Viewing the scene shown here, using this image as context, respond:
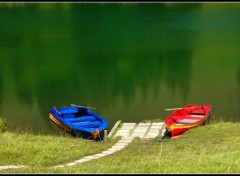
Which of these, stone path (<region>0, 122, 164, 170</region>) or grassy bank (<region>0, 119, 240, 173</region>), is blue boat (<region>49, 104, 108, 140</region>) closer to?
stone path (<region>0, 122, 164, 170</region>)

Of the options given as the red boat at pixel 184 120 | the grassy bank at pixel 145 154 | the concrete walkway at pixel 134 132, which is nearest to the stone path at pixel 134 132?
the concrete walkway at pixel 134 132

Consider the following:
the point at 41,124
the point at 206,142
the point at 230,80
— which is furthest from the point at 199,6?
the point at 206,142

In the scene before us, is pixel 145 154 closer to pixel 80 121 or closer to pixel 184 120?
pixel 184 120

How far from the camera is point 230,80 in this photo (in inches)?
1976

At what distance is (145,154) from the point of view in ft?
75.0

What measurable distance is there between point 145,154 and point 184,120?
12.0 m

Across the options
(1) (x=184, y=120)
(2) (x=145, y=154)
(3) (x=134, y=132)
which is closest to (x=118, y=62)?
(1) (x=184, y=120)

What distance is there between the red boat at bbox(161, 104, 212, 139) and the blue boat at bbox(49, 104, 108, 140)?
4.49 m

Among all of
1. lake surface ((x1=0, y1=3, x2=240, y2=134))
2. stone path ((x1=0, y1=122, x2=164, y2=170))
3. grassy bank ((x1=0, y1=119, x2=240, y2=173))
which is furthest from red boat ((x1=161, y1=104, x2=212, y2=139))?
lake surface ((x1=0, y1=3, x2=240, y2=134))

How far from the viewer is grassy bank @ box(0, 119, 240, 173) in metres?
15.8

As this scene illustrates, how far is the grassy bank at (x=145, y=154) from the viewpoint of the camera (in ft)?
51.7

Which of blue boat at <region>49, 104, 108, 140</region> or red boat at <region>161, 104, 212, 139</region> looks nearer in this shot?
red boat at <region>161, 104, 212, 139</region>

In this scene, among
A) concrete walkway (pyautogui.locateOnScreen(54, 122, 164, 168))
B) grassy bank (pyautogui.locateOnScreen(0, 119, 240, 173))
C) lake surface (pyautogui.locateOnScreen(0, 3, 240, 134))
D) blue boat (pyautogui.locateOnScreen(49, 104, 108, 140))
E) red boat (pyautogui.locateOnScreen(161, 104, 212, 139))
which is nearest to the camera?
grassy bank (pyautogui.locateOnScreen(0, 119, 240, 173))

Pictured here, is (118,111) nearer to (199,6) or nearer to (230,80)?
(230,80)
